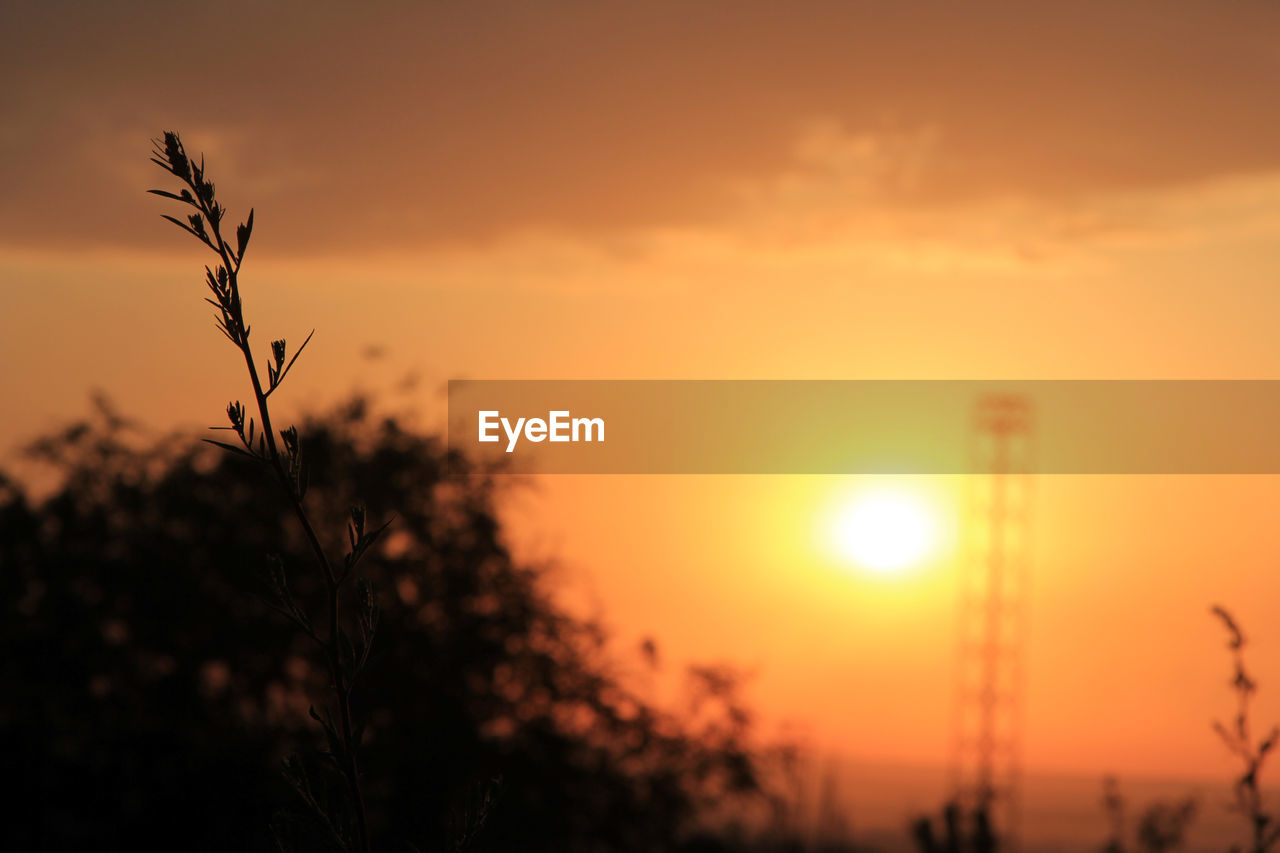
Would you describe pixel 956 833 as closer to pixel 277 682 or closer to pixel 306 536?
pixel 306 536

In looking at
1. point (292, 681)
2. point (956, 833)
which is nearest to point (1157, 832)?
point (956, 833)

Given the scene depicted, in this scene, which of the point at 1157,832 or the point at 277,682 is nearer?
the point at 1157,832

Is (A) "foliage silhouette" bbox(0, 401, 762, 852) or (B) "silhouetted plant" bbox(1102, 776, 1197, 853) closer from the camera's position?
(B) "silhouetted plant" bbox(1102, 776, 1197, 853)

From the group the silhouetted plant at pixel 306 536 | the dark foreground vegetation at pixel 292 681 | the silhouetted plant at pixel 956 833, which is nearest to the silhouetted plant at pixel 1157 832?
the silhouetted plant at pixel 956 833

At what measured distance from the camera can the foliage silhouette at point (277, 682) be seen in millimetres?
14820

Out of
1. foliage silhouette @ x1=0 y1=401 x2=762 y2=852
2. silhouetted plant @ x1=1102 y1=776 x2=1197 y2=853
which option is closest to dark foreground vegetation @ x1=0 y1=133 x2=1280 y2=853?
foliage silhouette @ x1=0 y1=401 x2=762 y2=852

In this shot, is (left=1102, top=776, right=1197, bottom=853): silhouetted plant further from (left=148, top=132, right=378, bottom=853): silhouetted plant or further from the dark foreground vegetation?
the dark foreground vegetation

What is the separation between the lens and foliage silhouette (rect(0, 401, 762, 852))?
14820 millimetres

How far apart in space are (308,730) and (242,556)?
99.7 inches

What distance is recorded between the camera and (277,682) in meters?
15.9

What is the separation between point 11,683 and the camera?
15469mm

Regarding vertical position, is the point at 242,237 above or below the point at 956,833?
above

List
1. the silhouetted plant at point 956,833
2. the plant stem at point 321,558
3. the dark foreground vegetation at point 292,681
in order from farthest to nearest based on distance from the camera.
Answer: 1. the dark foreground vegetation at point 292,681
2. the silhouetted plant at point 956,833
3. the plant stem at point 321,558

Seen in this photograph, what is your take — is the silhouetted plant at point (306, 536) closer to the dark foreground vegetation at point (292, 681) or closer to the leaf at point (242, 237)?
the leaf at point (242, 237)
